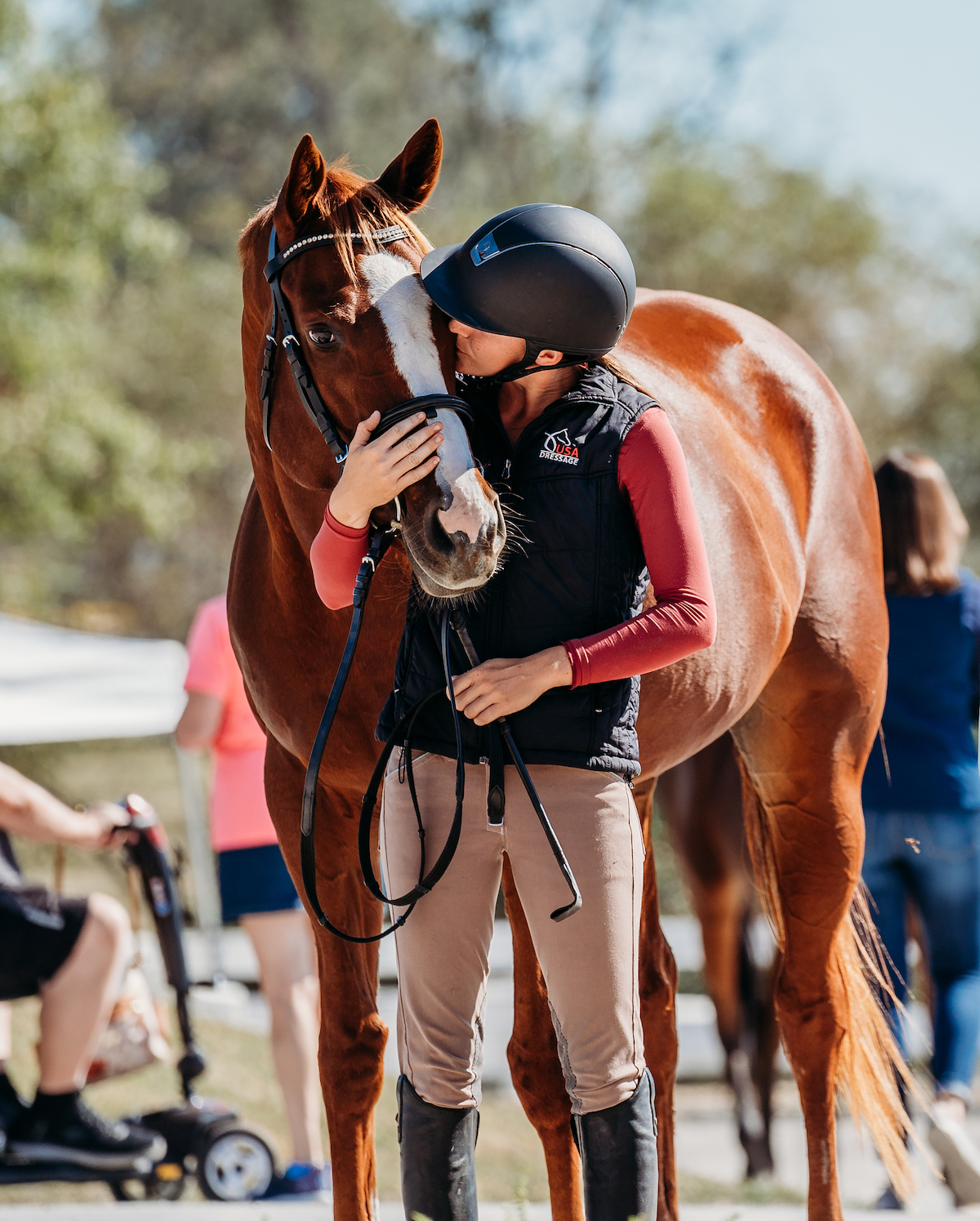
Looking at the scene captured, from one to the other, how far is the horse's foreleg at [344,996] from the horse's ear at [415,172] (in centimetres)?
114

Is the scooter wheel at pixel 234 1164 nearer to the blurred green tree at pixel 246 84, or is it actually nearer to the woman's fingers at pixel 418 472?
the woman's fingers at pixel 418 472

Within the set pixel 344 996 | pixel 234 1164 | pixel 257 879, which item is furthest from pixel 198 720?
pixel 344 996

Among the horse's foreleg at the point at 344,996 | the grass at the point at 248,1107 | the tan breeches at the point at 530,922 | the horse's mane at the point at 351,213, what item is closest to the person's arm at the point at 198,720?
the grass at the point at 248,1107

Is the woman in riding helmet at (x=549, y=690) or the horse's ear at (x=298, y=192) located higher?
the horse's ear at (x=298, y=192)

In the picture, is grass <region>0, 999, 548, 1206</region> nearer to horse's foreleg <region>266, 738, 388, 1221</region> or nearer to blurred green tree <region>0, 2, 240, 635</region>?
horse's foreleg <region>266, 738, 388, 1221</region>

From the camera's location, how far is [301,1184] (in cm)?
386

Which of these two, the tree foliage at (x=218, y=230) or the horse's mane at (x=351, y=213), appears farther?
the tree foliage at (x=218, y=230)

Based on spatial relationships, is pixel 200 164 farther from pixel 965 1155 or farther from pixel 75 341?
Answer: pixel 965 1155

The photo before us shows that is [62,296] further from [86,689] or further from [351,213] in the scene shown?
[351,213]

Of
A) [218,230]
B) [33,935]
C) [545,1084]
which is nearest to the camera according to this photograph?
[545,1084]

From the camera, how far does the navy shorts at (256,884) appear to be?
405 centimetres

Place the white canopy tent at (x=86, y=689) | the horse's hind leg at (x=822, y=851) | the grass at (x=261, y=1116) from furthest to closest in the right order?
the white canopy tent at (x=86, y=689) < the grass at (x=261, y=1116) < the horse's hind leg at (x=822, y=851)

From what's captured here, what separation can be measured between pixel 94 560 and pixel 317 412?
21.3 meters

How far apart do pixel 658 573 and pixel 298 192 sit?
92 cm
